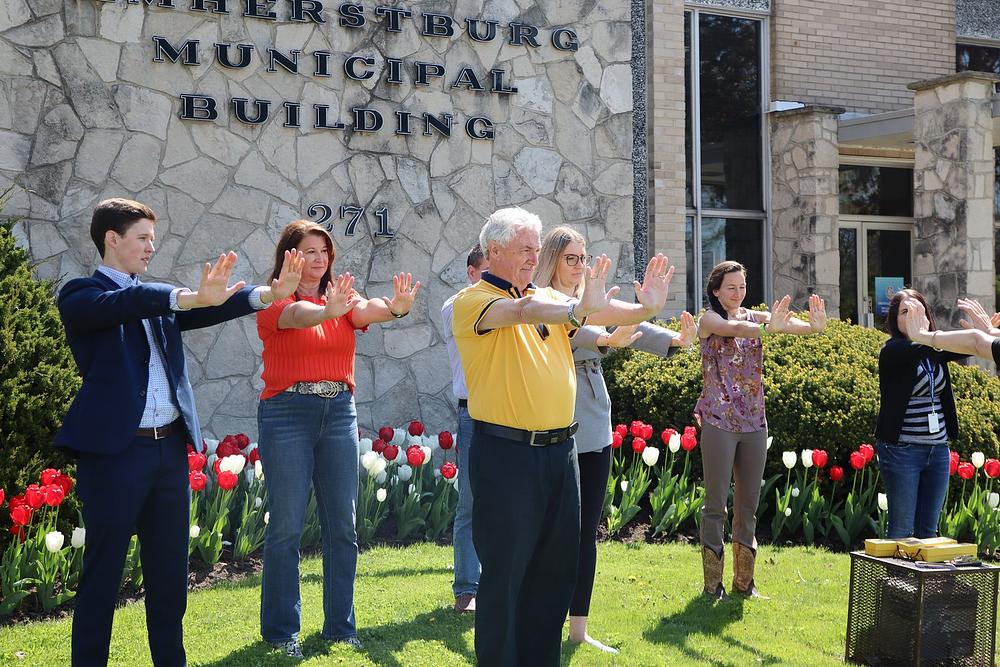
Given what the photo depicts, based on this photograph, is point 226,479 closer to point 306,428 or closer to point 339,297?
point 306,428

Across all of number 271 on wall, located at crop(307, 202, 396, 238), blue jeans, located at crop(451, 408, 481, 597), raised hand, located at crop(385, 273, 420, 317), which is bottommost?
blue jeans, located at crop(451, 408, 481, 597)

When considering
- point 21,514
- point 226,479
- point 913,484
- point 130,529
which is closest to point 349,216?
point 226,479

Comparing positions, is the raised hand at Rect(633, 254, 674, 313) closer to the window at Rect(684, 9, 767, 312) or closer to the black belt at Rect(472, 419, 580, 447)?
the black belt at Rect(472, 419, 580, 447)

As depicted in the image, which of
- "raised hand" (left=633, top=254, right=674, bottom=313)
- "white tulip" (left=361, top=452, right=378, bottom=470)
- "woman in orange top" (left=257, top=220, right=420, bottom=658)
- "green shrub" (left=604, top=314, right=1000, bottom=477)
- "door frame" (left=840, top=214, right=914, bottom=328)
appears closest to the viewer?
"raised hand" (left=633, top=254, right=674, bottom=313)

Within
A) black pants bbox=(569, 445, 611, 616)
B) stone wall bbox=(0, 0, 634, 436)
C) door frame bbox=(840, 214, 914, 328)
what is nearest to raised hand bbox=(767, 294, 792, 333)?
black pants bbox=(569, 445, 611, 616)

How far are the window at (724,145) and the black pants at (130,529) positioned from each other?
9537mm

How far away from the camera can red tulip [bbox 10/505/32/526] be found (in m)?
5.07

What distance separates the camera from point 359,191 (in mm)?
8703

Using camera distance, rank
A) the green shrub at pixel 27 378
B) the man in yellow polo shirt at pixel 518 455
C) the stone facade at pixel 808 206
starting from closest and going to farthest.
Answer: the man in yellow polo shirt at pixel 518 455 < the green shrub at pixel 27 378 < the stone facade at pixel 808 206

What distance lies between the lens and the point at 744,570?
594cm

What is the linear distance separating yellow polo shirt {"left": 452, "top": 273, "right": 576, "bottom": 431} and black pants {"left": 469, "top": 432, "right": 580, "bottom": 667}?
106 mm

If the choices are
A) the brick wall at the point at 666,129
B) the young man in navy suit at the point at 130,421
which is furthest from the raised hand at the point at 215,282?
the brick wall at the point at 666,129

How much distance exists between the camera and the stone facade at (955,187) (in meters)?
12.1

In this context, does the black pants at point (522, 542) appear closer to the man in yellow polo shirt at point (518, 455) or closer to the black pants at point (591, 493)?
the man in yellow polo shirt at point (518, 455)
